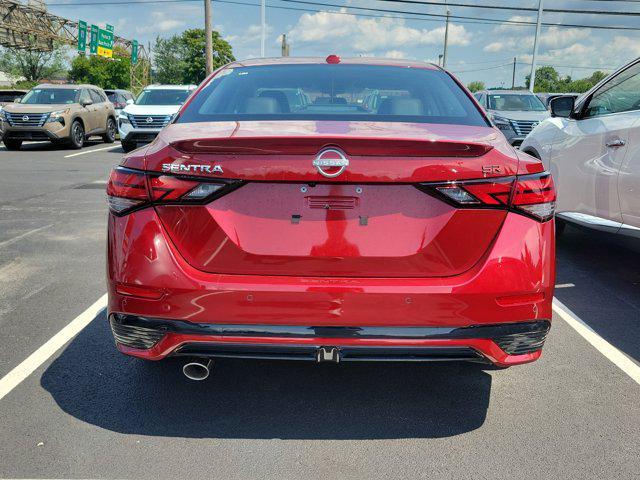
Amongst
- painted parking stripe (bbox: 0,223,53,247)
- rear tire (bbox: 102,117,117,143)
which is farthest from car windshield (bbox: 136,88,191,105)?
painted parking stripe (bbox: 0,223,53,247)

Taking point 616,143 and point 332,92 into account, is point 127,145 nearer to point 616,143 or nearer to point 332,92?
point 616,143

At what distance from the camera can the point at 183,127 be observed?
9.17 ft

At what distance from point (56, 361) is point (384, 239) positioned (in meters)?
2.15

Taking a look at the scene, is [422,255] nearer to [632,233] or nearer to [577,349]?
[577,349]

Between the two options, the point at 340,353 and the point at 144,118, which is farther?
the point at 144,118

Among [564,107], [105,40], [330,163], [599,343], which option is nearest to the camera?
[330,163]

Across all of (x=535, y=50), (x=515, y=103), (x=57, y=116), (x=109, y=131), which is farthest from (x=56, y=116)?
(x=535, y=50)

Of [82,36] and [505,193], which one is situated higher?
[82,36]

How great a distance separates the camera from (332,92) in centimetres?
352

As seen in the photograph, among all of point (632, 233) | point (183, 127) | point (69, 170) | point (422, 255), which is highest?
point (183, 127)

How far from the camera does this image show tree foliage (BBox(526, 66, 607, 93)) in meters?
82.7

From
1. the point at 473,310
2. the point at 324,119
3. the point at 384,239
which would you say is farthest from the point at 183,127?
the point at 473,310

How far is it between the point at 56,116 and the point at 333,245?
16.9 meters

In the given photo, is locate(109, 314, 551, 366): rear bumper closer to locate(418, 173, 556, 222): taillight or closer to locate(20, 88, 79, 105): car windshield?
locate(418, 173, 556, 222): taillight
